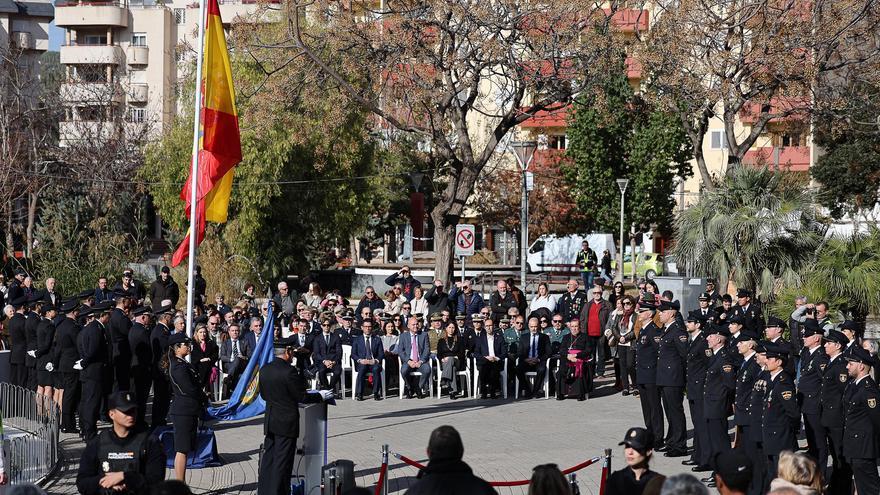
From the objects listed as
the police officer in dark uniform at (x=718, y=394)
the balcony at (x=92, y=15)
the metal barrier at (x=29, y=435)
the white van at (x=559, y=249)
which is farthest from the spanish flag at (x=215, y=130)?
the balcony at (x=92, y=15)

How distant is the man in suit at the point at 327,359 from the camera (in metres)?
20.5

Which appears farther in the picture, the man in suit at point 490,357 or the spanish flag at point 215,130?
the man in suit at point 490,357

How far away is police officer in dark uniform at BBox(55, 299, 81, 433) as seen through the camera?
52.4 feet

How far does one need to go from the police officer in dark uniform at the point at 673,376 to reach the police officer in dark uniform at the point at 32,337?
917 centimetres

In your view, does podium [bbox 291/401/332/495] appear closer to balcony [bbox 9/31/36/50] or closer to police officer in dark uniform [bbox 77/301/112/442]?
police officer in dark uniform [bbox 77/301/112/442]

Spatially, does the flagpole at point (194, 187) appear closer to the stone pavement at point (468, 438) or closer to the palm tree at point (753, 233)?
the stone pavement at point (468, 438)

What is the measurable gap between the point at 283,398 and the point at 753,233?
13.5 m

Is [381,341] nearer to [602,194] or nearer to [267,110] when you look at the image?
[267,110]

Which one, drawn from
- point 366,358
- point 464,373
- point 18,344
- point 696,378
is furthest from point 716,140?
point 18,344

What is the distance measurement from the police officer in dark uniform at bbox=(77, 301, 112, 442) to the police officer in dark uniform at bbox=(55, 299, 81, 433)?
0.44 meters

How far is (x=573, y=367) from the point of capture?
2009 centimetres

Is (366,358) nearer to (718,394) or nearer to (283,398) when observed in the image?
(718,394)

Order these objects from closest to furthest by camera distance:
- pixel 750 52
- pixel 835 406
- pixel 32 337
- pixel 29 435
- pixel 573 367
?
pixel 835 406 → pixel 29 435 → pixel 32 337 → pixel 573 367 → pixel 750 52

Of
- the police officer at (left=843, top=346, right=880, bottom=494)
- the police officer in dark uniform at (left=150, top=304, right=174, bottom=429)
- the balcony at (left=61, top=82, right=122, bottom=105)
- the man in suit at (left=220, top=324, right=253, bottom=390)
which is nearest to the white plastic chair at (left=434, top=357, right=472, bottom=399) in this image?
the man in suit at (left=220, top=324, right=253, bottom=390)
